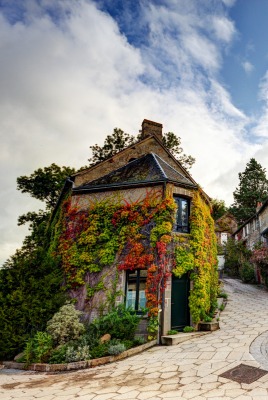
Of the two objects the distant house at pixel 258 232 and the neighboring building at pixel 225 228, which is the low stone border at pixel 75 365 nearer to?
the distant house at pixel 258 232

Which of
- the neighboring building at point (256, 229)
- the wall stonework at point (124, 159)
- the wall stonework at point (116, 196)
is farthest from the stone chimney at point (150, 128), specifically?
the neighboring building at point (256, 229)

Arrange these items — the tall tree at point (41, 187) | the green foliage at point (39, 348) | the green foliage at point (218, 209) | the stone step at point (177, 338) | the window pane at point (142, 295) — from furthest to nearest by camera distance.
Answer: the green foliage at point (218, 209)
the tall tree at point (41, 187)
the window pane at point (142, 295)
the stone step at point (177, 338)
the green foliage at point (39, 348)

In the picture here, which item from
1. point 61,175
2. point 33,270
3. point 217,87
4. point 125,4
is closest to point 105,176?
point 33,270

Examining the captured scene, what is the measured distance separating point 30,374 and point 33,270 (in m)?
4.60

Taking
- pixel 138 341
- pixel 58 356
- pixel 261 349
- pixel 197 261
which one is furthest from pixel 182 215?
pixel 58 356

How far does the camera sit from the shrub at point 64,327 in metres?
9.88

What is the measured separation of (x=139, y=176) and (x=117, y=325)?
286 inches

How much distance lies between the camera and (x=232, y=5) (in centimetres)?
803

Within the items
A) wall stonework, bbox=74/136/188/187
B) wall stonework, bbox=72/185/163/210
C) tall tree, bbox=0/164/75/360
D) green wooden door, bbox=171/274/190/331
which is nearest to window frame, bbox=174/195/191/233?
wall stonework, bbox=72/185/163/210

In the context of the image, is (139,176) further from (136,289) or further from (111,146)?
(111,146)

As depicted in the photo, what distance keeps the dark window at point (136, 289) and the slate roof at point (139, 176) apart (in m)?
4.27

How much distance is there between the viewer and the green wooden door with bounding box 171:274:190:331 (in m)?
11.7

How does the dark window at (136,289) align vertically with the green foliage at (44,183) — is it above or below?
below

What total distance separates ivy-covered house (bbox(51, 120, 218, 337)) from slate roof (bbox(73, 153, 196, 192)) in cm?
6
